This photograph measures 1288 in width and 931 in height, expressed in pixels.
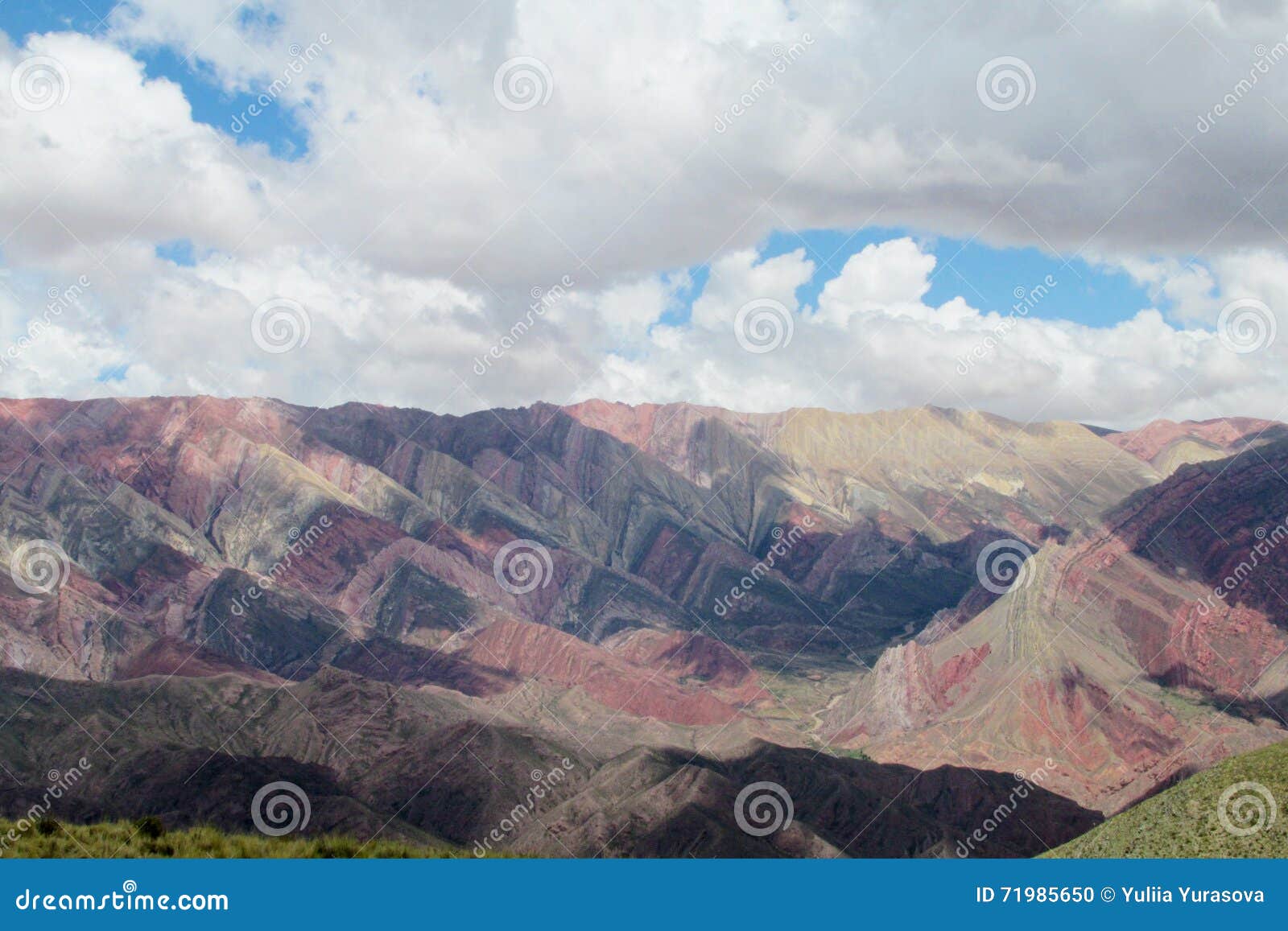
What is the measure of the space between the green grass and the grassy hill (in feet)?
55.1

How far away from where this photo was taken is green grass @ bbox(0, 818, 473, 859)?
59.5 ft

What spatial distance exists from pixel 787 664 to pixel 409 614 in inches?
2352

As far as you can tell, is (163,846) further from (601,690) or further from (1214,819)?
(601,690)

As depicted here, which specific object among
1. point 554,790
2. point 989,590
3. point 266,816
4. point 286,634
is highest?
point 989,590

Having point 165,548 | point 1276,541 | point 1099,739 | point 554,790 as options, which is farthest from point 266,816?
point 1276,541

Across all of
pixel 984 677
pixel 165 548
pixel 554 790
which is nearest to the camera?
pixel 554 790

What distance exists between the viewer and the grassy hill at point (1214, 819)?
81.6ft

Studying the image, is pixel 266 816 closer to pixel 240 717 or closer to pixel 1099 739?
pixel 240 717

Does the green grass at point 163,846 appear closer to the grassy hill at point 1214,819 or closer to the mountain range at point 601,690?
the grassy hill at point 1214,819

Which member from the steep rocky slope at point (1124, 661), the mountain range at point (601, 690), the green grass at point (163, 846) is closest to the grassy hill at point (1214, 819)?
the green grass at point (163, 846)

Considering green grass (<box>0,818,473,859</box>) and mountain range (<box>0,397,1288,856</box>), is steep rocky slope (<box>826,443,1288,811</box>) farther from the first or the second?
green grass (<box>0,818,473,859</box>)

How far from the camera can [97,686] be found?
4050 inches

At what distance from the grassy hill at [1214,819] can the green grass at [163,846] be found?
16.8m

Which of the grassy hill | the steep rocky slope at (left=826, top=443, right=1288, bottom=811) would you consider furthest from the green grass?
the steep rocky slope at (left=826, top=443, right=1288, bottom=811)
